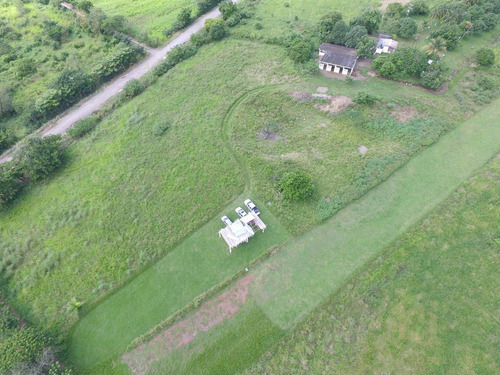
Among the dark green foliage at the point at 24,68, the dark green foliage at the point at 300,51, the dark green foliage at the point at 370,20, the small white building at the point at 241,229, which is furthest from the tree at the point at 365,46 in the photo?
the dark green foliage at the point at 24,68

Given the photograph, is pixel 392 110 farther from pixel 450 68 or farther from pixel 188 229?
pixel 188 229

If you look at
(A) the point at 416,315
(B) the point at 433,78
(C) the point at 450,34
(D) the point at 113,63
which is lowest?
(A) the point at 416,315

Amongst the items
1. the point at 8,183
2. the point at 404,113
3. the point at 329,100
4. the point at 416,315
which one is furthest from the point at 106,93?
the point at 416,315

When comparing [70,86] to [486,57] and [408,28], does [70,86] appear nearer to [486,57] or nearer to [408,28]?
[408,28]

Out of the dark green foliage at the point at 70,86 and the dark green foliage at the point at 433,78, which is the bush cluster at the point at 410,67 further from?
the dark green foliage at the point at 70,86

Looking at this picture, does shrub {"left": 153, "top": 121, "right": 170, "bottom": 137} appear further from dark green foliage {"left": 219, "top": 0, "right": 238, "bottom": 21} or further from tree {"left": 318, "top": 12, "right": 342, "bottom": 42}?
dark green foliage {"left": 219, "top": 0, "right": 238, "bottom": 21}

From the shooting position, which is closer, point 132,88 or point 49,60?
point 132,88
